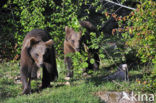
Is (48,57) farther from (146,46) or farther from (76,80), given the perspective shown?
(146,46)

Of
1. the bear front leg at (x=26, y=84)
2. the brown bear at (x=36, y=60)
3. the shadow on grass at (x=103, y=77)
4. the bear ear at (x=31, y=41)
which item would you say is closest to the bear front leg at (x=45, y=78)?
the brown bear at (x=36, y=60)

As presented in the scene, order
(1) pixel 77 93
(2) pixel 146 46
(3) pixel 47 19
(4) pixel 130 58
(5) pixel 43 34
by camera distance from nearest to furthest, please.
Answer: (2) pixel 146 46
(1) pixel 77 93
(5) pixel 43 34
(4) pixel 130 58
(3) pixel 47 19

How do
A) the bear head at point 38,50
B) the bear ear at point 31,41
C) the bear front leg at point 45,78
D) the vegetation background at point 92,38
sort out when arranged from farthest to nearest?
the bear front leg at point 45,78 < the bear ear at point 31,41 < the bear head at point 38,50 < the vegetation background at point 92,38

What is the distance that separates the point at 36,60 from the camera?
276 inches

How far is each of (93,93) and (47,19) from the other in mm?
5765

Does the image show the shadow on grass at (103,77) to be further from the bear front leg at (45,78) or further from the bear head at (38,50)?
the bear head at (38,50)

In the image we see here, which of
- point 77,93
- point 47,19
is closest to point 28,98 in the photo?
point 77,93

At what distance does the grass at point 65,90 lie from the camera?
250 inches

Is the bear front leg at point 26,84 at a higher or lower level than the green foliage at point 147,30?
lower

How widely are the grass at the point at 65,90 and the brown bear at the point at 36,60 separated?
0.28m

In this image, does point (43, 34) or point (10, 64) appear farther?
point (10, 64)

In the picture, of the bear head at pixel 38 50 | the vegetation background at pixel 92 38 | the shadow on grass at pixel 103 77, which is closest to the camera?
the vegetation background at pixel 92 38

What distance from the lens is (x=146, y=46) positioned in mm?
6348

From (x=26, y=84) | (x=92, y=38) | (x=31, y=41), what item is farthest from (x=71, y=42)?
(x=26, y=84)
